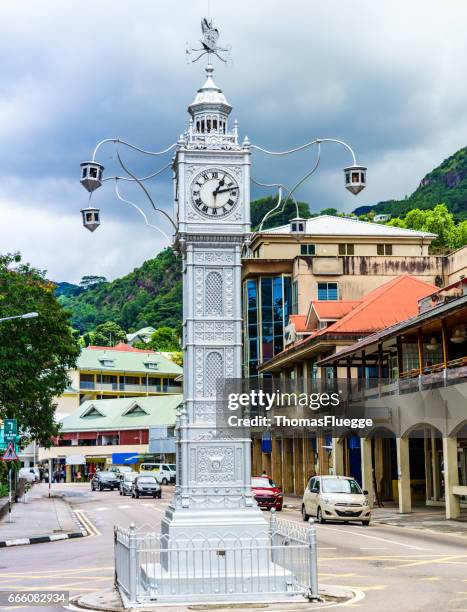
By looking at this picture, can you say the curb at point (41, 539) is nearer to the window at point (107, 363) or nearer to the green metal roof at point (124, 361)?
the green metal roof at point (124, 361)

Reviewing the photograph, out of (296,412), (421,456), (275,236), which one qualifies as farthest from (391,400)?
(275,236)

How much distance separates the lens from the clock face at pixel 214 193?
608 inches

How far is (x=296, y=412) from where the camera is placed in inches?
2250

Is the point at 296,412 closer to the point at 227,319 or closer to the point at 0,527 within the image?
the point at 0,527

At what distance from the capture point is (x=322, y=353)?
176 ft

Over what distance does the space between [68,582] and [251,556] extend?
4.96 meters

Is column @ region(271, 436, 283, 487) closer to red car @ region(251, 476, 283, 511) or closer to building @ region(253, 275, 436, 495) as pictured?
building @ region(253, 275, 436, 495)

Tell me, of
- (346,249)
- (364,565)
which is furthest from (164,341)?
(364,565)

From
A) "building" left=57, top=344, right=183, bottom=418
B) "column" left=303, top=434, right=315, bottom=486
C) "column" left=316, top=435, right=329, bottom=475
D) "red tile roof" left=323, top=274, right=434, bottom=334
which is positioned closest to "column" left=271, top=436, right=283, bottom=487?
"column" left=303, top=434, right=315, bottom=486

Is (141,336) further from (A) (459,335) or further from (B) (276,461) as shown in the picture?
(A) (459,335)

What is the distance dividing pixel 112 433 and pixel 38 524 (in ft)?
203

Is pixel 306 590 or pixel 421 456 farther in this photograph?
pixel 421 456

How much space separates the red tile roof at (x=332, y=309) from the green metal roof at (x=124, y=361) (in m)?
58.8

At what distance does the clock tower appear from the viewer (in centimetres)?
1447
